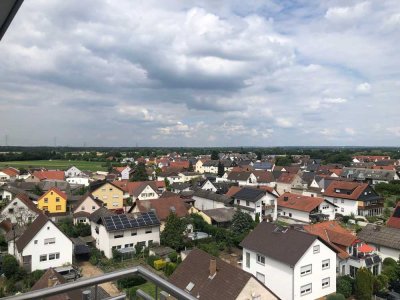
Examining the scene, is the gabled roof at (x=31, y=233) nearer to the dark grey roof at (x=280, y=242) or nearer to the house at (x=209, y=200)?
the dark grey roof at (x=280, y=242)

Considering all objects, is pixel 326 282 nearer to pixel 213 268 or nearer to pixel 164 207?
pixel 213 268

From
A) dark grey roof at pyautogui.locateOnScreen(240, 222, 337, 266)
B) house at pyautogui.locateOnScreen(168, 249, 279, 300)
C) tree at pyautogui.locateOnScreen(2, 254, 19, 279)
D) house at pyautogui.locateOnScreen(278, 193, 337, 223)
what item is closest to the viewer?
house at pyautogui.locateOnScreen(168, 249, 279, 300)

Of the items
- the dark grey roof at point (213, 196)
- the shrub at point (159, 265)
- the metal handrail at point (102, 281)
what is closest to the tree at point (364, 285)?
the shrub at point (159, 265)

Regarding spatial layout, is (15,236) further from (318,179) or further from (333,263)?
(318,179)

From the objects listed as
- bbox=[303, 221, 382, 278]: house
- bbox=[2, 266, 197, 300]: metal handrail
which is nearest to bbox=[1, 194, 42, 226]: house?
bbox=[303, 221, 382, 278]: house

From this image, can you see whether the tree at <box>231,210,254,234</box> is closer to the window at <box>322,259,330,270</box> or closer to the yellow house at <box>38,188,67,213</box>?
the window at <box>322,259,330,270</box>

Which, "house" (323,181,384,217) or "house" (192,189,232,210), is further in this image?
"house" (323,181,384,217)
